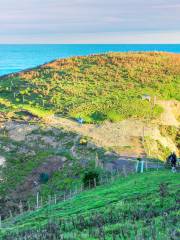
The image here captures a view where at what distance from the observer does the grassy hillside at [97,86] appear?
75.6 meters

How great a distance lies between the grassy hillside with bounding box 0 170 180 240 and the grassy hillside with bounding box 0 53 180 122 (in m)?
34.4

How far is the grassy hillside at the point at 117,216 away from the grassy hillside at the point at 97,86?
113 ft

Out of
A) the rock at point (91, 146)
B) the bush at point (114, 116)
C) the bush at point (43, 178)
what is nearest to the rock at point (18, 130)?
the rock at point (91, 146)

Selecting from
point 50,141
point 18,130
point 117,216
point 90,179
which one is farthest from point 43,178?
point 117,216

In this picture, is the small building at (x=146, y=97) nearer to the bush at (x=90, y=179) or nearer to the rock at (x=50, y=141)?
the rock at (x=50, y=141)

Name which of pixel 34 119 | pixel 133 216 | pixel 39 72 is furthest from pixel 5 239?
pixel 39 72

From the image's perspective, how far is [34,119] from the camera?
232 feet

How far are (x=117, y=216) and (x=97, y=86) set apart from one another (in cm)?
6091

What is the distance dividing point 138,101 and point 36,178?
29034 mm

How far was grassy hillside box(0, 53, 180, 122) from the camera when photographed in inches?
2976

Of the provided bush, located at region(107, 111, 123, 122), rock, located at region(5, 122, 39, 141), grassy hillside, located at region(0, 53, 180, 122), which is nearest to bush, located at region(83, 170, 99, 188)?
rock, located at region(5, 122, 39, 141)

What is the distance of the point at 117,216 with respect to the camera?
92.4 ft

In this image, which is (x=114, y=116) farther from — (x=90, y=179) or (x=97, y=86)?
(x=90, y=179)

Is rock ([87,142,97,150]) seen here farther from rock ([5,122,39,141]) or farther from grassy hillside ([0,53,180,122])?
grassy hillside ([0,53,180,122])
